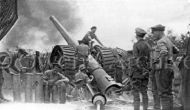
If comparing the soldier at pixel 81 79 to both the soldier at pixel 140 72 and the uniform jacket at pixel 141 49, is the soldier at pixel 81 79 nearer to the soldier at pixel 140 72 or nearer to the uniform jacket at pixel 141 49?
the soldier at pixel 140 72

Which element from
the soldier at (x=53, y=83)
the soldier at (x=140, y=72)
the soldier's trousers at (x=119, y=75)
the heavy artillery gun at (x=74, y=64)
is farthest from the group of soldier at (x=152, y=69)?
the soldier's trousers at (x=119, y=75)

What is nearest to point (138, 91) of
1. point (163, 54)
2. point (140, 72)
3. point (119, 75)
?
point (140, 72)

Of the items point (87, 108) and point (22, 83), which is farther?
point (22, 83)

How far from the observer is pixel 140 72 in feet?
23.9

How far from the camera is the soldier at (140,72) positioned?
7.25 m

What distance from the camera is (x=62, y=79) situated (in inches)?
399

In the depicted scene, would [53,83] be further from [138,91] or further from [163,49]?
[163,49]

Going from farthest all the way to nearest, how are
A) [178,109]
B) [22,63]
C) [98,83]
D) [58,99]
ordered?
[22,63]
[58,99]
[98,83]
[178,109]

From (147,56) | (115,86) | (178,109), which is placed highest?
(147,56)

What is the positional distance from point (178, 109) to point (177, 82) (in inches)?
61.6

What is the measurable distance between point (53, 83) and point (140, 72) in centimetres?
362

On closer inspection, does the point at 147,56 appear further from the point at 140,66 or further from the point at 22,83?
the point at 22,83

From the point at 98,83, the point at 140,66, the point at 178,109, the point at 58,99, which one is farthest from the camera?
the point at 58,99

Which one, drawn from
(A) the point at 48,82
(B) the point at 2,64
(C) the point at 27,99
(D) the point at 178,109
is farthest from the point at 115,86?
(B) the point at 2,64
